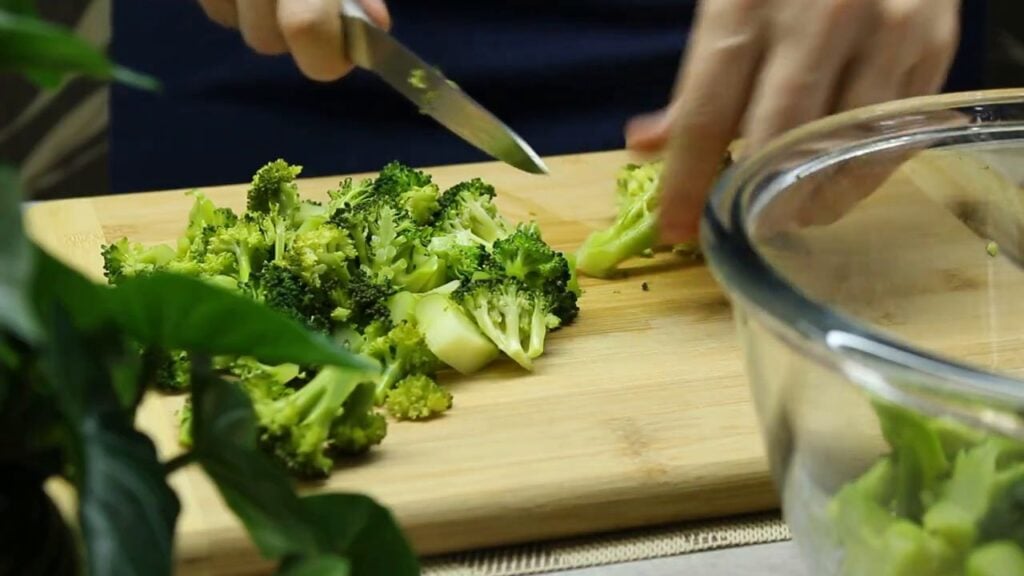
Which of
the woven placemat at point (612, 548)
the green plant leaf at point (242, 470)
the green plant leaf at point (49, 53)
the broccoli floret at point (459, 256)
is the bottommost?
the woven placemat at point (612, 548)

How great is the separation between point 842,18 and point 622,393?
0.36m

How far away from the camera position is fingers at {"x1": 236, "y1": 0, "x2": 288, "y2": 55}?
1.24 metres

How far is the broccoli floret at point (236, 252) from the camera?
1.09m

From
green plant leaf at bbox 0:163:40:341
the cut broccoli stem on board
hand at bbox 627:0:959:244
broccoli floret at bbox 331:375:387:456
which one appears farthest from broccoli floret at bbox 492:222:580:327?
green plant leaf at bbox 0:163:40:341

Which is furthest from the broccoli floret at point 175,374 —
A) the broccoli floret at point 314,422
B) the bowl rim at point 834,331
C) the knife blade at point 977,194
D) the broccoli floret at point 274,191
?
the knife blade at point 977,194

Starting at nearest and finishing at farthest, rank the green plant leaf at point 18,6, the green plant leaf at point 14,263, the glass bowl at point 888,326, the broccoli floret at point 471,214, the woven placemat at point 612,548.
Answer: the green plant leaf at point 14,263
the green plant leaf at point 18,6
the glass bowl at point 888,326
the woven placemat at point 612,548
the broccoli floret at point 471,214

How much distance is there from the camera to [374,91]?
1609mm

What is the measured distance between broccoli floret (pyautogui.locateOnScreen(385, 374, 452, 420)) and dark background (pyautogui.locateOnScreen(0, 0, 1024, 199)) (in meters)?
0.69

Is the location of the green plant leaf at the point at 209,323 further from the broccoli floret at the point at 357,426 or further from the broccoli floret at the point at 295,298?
the broccoli floret at the point at 295,298

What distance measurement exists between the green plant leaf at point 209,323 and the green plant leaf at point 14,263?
0.09 metres

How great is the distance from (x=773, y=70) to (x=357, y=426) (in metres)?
0.45

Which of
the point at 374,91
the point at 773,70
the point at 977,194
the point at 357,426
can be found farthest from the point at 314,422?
the point at 374,91

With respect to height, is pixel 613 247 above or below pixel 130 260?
below

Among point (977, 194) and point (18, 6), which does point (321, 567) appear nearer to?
point (18, 6)
